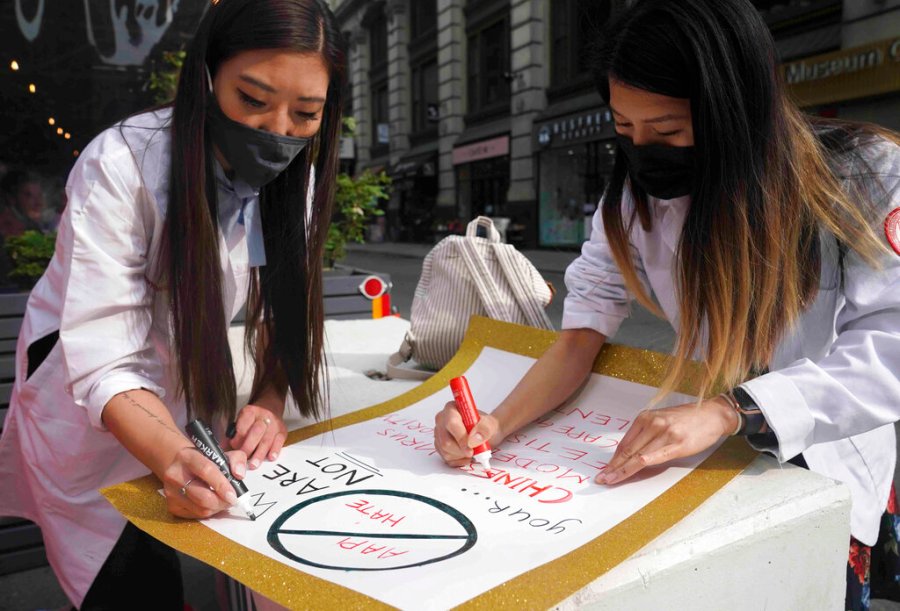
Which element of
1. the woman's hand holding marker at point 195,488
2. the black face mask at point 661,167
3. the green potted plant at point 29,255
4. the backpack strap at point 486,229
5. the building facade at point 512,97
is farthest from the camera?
the building facade at point 512,97

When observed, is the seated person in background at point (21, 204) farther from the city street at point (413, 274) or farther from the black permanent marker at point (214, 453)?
the black permanent marker at point (214, 453)

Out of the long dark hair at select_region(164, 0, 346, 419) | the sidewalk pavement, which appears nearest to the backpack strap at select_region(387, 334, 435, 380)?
the long dark hair at select_region(164, 0, 346, 419)

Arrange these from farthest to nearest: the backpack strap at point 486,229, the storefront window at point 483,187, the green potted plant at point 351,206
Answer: the storefront window at point 483,187 → the green potted plant at point 351,206 → the backpack strap at point 486,229

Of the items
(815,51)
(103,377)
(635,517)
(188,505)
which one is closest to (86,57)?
(103,377)

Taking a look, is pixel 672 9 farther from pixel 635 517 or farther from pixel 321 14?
pixel 635 517

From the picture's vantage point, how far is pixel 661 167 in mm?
1153

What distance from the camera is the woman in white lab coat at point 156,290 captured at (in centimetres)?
107

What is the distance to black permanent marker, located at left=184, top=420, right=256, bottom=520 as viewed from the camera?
929 mm

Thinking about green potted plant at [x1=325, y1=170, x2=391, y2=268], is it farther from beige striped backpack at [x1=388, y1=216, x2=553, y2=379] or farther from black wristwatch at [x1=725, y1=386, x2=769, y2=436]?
black wristwatch at [x1=725, y1=386, x2=769, y2=436]

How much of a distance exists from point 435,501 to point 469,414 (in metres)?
0.16

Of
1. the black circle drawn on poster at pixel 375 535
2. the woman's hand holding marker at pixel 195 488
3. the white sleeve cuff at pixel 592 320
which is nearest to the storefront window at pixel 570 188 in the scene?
the white sleeve cuff at pixel 592 320

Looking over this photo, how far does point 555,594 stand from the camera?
70cm

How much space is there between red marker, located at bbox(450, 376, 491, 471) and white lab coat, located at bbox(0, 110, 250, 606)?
1.59 feet

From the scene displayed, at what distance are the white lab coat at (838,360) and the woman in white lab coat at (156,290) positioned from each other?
0.66 metres
